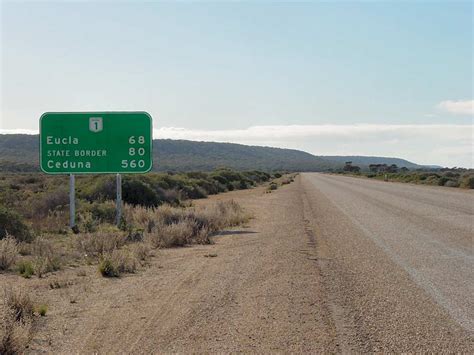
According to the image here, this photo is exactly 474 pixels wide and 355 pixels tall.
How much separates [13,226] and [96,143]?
4113 mm

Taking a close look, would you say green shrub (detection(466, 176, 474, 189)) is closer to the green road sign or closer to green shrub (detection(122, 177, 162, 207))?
green shrub (detection(122, 177, 162, 207))

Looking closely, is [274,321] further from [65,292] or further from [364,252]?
[364,252]

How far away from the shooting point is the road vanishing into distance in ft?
22.5

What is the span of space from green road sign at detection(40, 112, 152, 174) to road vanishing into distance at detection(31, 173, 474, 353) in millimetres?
4933

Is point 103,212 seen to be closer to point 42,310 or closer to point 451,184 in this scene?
point 42,310

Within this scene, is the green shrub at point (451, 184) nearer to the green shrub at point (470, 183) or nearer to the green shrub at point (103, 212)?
the green shrub at point (470, 183)

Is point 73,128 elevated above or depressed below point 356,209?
above

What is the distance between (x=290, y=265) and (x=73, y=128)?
9980mm

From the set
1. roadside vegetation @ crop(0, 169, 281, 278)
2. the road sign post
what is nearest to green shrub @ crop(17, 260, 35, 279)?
roadside vegetation @ crop(0, 169, 281, 278)

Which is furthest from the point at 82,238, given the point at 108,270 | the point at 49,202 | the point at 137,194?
the point at 137,194

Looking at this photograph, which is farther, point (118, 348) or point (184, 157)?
point (184, 157)

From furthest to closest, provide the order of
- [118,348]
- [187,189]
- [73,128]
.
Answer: [187,189] → [73,128] → [118,348]

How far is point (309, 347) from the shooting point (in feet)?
21.7

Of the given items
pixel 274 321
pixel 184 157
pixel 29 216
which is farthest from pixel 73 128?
pixel 184 157
